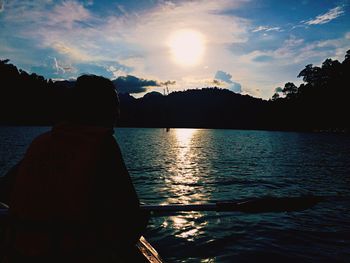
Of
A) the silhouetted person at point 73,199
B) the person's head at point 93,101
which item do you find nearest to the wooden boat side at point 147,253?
→ the silhouetted person at point 73,199

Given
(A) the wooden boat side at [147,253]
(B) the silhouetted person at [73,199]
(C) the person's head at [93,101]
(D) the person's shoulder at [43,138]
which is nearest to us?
(B) the silhouetted person at [73,199]

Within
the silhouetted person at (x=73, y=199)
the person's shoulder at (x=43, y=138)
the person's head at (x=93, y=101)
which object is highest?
the person's head at (x=93, y=101)

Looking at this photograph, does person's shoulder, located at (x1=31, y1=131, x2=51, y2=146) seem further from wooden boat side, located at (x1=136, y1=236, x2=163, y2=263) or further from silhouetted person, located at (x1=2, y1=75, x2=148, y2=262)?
wooden boat side, located at (x1=136, y1=236, x2=163, y2=263)

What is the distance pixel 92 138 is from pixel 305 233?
28.6 feet

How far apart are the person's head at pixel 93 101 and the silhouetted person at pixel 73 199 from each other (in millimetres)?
141

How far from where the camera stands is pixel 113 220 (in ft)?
7.91

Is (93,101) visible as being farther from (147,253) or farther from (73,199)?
(147,253)

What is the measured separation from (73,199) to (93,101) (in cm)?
91

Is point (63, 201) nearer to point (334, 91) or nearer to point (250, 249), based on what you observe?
point (250, 249)

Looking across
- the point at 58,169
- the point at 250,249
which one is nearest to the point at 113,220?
the point at 58,169

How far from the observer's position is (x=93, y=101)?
2.65 m

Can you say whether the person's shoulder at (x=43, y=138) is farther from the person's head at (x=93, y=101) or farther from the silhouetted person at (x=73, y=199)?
the person's head at (x=93, y=101)

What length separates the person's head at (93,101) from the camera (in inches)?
103

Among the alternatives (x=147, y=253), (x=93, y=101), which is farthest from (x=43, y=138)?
(x=147, y=253)
